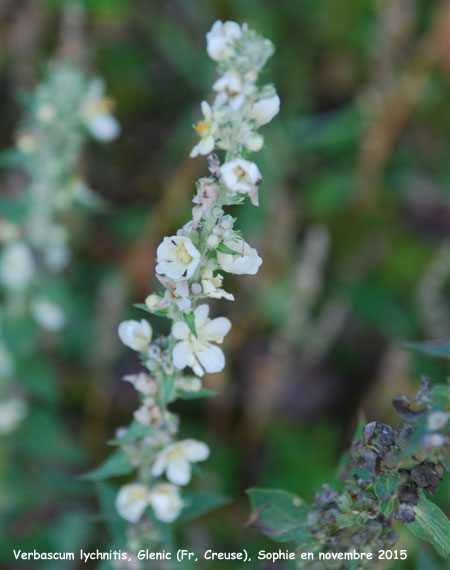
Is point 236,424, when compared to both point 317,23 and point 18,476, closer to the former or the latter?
point 18,476

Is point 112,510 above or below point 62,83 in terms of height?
below

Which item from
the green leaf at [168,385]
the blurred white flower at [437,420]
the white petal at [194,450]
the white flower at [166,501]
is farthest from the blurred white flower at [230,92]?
the white flower at [166,501]

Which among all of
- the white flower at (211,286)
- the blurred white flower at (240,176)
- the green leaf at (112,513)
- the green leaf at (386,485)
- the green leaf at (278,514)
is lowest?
the green leaf at (112,513)

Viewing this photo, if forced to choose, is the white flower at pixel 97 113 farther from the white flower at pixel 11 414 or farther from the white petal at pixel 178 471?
the white petal at pixel 178 471

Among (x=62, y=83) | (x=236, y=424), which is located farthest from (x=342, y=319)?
(x=62, y=83)

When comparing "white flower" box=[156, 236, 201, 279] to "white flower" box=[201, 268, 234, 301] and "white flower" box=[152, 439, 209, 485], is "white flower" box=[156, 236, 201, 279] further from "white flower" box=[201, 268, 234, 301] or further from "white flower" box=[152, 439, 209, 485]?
"white flower" box=[152, 439, 209, 485]

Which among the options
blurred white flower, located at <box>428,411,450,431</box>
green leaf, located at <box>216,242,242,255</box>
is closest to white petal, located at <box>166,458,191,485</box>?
green leaf, located at <box>216,242,242,255</box>

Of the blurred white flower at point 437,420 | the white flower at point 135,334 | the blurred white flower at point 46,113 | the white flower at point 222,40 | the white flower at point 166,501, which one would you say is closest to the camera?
the blurred white flower at point 437,420
